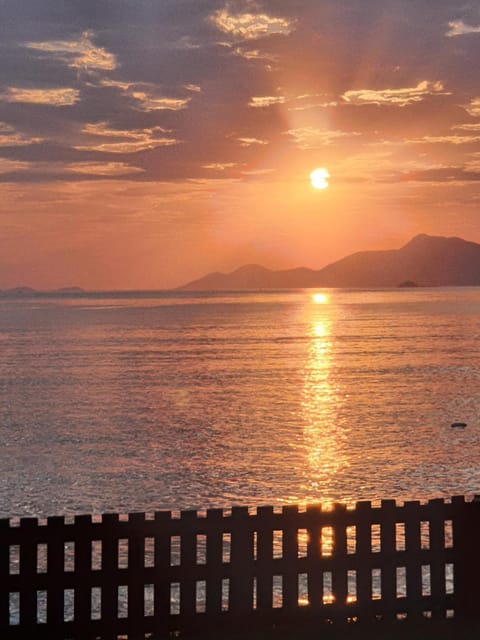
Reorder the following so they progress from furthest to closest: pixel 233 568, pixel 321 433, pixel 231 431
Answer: pixel 231 431 → pixel 321 433 → pixel 233 568

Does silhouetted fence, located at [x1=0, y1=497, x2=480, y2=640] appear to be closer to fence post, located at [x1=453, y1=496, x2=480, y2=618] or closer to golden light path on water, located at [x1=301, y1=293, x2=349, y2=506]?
fence post, located at [x1=453, y1=496, x2=480, y2=618]

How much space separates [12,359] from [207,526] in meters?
57.7

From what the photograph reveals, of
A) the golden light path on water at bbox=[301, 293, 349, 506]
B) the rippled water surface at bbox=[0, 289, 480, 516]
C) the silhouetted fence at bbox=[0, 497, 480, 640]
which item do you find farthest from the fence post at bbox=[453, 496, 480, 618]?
the rippled water surface at bbox=[0, 289, 480, 516]

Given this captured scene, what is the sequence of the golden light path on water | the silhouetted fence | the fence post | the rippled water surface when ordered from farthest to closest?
the golden light path on water, the rippled water surface, the fence post, the silhouetted fence

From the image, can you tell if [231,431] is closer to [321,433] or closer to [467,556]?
[321,433]

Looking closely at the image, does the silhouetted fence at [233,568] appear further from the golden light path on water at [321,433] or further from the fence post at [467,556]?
the golden light path on water at [321,433]

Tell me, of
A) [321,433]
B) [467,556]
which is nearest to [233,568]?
[467,556]

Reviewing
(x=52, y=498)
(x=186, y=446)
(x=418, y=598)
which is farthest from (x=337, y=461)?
(x=418, y=598)

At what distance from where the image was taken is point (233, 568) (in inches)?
325

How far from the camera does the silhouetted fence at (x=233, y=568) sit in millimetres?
7969

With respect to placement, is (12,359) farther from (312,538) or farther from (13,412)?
(312,538)

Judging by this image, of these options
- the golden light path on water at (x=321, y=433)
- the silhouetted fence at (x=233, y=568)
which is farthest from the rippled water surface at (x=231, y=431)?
the silhouetted fence at (x=233, y=568)

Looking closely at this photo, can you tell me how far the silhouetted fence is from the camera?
7969mm

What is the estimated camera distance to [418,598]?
8641 mm
